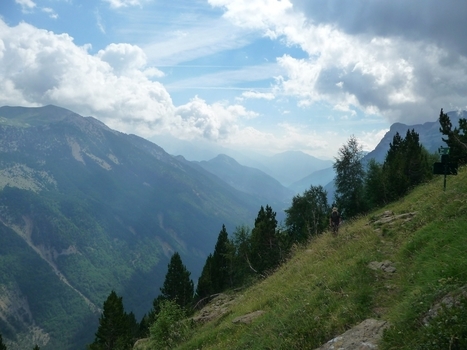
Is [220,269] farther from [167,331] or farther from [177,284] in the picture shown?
[167,331]

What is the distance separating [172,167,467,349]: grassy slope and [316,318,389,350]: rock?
291mm

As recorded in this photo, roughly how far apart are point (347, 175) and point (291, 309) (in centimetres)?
4685

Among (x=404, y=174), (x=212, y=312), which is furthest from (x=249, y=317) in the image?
(x=404, y=174)

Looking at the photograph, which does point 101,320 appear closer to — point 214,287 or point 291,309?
point 214,287

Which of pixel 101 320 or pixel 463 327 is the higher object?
pixel 463 327

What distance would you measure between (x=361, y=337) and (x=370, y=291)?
2.14m

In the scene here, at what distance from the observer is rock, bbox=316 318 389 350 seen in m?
6.32

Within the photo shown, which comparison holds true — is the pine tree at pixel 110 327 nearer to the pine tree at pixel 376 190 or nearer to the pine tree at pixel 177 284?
the pine tree at pixel 177 284

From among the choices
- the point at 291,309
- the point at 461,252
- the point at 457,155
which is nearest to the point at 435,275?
the point at 461,252

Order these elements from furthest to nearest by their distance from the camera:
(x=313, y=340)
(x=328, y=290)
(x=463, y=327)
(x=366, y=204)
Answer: (x=366, y=204) < (x=328, y=290) < (x=313, y=340) < (x=463, y=327)

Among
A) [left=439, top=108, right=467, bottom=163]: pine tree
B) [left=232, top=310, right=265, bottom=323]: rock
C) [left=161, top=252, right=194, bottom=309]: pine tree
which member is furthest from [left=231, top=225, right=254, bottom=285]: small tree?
[left=232, top=310, right=265, bottom=323]: rock

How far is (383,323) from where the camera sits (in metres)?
6.71

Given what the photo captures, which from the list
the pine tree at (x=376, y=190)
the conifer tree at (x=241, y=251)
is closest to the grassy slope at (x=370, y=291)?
the pine tree at (x=376, y=190)

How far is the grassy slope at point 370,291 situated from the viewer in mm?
6473
